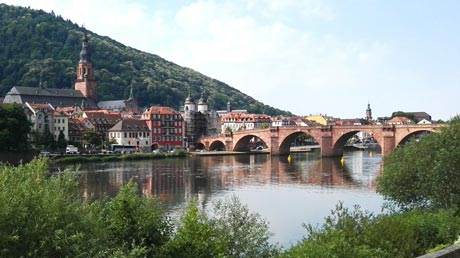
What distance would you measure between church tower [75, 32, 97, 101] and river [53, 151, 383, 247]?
8554cm

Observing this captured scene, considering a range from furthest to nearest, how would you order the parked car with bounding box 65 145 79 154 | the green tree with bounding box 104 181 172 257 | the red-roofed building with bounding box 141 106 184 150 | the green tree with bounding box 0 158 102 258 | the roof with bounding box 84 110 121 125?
the red-roofed building with bounding box 141 106 184 150
the roof with bounding box 84 110 121 125
the parked car with bounding box 65 145 79 154
the green tree with bounding box 104 181 172 257
the green tree with bounding box 0 158 102 258

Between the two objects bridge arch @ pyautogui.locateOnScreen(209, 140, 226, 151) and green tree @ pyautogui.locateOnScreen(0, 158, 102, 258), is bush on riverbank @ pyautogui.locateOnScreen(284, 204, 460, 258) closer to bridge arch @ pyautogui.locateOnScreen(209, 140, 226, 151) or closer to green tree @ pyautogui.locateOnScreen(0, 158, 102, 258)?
green tree @ pyautogui.locateOnScreen(0, 158, 102, 258)

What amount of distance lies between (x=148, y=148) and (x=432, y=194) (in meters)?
90.9

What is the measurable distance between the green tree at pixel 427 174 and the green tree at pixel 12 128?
54220 millimetres

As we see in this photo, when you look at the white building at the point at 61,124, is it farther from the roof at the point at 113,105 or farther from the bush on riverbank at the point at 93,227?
the bush on riverbank at the point at 93,227

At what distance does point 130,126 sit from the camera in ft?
378

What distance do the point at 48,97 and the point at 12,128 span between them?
229 feet

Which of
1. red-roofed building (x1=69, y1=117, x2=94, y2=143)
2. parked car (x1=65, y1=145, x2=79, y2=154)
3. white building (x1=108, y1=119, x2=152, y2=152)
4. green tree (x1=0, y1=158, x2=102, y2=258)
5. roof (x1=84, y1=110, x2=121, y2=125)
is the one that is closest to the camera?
green tree (x1=0, y1=158, x2=102, y2=258)

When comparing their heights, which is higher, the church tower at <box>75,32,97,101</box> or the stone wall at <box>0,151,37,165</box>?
the church tower at <box>75,32,97,101</box>

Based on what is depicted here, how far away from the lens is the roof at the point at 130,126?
113750 mm

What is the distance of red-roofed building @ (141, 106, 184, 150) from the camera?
120 metres

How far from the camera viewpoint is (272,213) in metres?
37.8

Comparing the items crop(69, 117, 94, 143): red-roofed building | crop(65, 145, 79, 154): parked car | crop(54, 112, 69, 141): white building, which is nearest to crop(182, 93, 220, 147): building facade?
crop(69, 117, 94, 143): red-roofed building

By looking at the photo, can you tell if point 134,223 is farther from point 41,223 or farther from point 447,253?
point 447,253
